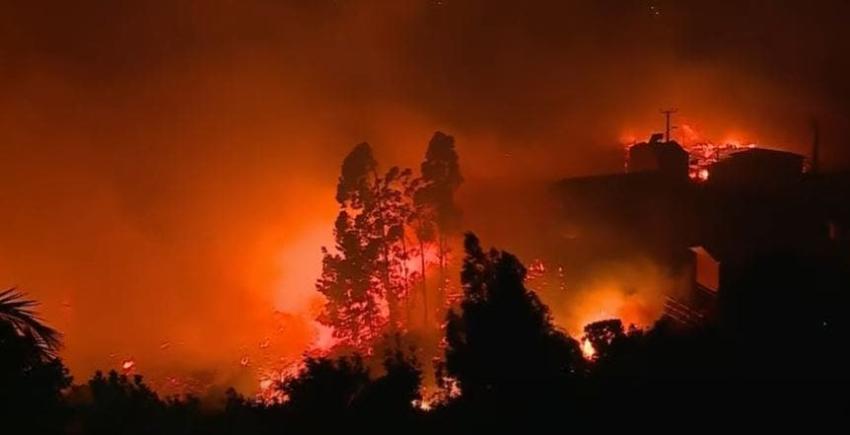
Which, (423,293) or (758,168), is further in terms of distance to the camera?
(423,293)

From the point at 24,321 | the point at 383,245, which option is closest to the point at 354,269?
the point at 383,245

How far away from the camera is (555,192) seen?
3008 cm

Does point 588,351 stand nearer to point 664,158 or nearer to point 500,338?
point 500,338

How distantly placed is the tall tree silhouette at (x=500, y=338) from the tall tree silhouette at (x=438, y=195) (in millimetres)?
20072

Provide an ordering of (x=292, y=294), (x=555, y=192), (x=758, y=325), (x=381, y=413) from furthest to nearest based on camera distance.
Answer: (x=292, y=294), (x=555, y=192), (x=758, y=325), (x=381, y=413)

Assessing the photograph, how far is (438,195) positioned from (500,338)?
20677 millimetres

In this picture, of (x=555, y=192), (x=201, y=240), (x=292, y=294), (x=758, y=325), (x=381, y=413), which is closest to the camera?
(x=381, y=413)

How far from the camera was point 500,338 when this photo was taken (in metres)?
9.79

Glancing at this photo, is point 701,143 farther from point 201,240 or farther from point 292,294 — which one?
point 201,240

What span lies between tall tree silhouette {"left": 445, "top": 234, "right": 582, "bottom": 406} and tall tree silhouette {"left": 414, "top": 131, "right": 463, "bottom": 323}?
20072 millimetres

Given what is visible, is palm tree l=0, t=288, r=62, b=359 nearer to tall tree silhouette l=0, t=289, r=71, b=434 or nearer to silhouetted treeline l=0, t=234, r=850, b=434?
tall tree silhouette l=0, t=289, r=71, b=434

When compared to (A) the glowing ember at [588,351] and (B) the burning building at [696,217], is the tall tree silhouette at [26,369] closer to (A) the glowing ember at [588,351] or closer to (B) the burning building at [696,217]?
(A) the glowing ember at [588,351]

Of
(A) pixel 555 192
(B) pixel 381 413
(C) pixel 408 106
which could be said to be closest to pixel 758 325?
(B) pixel 381 413

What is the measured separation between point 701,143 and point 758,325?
31.7 metres
